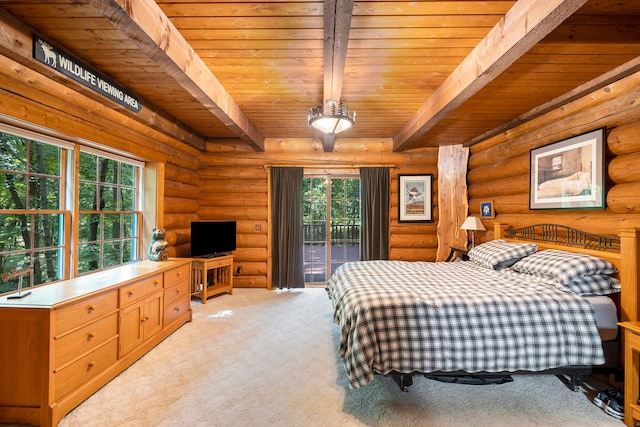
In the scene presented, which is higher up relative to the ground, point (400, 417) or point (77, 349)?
point (77, 349)

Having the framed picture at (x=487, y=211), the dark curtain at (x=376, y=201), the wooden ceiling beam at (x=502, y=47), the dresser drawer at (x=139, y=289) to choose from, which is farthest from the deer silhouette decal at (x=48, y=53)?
the framed picture at (x=487, y=211)

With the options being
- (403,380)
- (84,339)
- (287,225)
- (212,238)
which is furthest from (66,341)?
(287,225)

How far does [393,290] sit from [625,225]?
201cm

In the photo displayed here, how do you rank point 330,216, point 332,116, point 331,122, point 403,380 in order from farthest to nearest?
point 330,216, point 331,122, point 332,116, point 403,380

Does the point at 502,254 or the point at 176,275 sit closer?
the point at 502,254

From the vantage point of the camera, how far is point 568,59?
2279 millimetres

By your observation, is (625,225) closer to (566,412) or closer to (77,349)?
(566,412)

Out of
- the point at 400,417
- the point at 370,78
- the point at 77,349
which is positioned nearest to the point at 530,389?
the point at 400,417

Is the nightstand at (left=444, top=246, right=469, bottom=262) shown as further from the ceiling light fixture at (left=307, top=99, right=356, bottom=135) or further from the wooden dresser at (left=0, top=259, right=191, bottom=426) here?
the wooden dresser at (left=0, top=259, right=191, bottom=426)

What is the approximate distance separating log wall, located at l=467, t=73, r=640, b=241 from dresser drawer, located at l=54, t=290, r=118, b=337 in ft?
13.7

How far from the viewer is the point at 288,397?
2.11 metres

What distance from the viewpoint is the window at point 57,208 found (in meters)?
2.21

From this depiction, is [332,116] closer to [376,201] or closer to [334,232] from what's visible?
[376,201]

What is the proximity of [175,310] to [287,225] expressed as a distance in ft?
7.25
